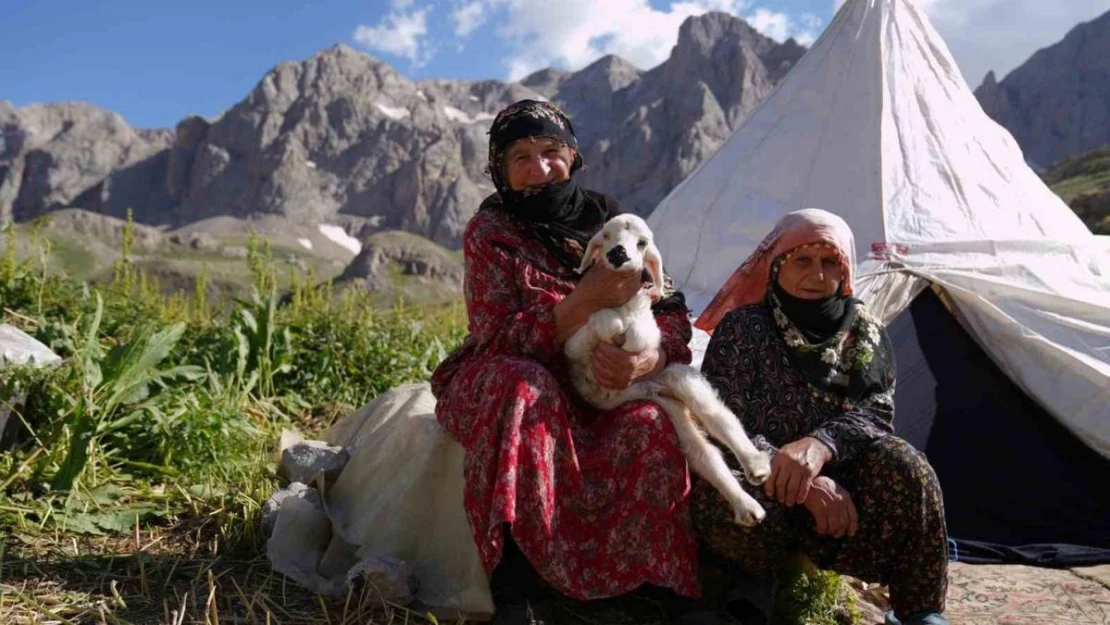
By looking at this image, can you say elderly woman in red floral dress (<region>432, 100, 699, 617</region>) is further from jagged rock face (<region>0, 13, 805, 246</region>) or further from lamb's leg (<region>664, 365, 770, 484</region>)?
jagged rock face (<region>0, 13, 805, 246</region>)

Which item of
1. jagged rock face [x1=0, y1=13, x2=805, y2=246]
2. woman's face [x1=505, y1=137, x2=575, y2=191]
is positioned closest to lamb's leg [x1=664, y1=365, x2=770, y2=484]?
woman's face [x1=505, y1=137, x2=575, y2=191]

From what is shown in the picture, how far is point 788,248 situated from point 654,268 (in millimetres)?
414

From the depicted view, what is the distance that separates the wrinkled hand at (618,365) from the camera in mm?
2320

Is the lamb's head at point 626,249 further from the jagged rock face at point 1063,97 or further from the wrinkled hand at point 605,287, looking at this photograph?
the jagged rock face at point 1063,97

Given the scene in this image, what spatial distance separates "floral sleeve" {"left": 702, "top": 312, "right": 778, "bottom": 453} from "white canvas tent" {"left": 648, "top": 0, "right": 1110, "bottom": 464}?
5.59 feet

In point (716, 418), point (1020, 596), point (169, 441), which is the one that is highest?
point (716, 418)

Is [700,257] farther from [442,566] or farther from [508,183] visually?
[442,566]

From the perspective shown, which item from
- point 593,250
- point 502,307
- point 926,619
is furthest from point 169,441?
point 926,619

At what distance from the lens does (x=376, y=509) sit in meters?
2.69

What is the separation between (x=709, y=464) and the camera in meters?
2.28

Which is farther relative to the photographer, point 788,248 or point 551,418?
point 788,248

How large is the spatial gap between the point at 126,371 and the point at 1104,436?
3891mm

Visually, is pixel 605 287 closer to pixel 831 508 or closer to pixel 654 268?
pixel 654 268

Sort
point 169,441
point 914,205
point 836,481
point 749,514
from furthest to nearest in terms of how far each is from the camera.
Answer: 1. point 914,205
2. point 169,441
3. point 836,481
4. point 749,514
